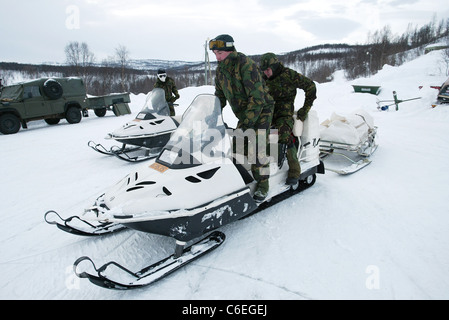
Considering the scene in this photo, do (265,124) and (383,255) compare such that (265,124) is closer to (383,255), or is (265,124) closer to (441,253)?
(383,255)

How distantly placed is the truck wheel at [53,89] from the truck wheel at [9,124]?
1.49 meters

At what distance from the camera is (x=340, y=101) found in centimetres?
1398

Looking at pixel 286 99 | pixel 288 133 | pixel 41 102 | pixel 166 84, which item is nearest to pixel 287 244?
pixel 288 133

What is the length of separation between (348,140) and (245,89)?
118 inches

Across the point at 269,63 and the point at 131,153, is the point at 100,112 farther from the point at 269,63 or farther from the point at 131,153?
the point at 269,63

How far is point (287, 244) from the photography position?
107 inches

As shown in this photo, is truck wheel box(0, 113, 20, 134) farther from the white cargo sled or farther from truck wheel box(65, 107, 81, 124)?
the white cargo sled

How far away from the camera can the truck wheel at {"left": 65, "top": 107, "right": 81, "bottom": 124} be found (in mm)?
10945

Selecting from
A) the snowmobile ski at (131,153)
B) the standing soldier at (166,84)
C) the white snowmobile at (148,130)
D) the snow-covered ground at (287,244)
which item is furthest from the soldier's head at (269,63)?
the standing soldier at (166,84)

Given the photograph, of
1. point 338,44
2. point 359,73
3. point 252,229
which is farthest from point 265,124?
point 338,44

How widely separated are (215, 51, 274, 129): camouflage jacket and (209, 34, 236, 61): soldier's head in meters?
0.06

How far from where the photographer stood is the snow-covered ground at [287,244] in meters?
2.16

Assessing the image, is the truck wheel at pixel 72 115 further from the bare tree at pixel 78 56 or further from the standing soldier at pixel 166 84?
the bare tree at pixel 78 56
